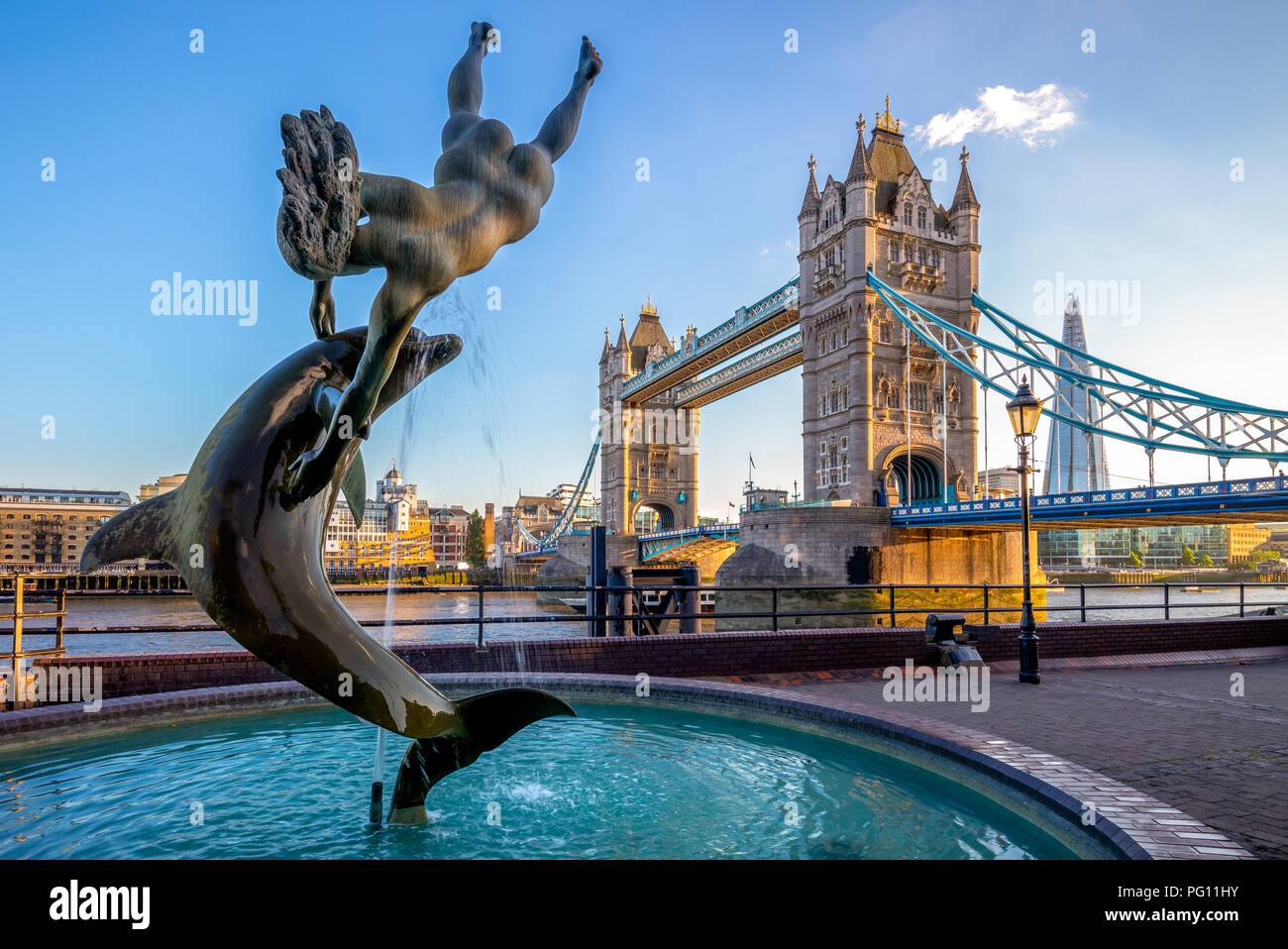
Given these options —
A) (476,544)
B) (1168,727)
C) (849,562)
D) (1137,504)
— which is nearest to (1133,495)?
(1137,504)

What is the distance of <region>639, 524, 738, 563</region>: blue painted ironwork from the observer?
39.8 m

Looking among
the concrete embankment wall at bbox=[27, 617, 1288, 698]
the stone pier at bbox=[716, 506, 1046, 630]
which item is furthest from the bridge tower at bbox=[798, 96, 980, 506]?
the concrete embankment wall at bbox=[27, 617, 1288, 698]

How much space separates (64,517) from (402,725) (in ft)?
265

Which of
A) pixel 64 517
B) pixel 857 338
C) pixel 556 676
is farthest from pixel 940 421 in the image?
pixel 64 517

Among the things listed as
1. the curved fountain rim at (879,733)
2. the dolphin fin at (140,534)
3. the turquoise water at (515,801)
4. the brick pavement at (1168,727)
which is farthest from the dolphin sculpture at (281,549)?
the brick pavement at (1168,727)

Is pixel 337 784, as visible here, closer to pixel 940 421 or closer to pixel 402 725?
pixel 402 725

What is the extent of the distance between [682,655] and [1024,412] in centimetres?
492

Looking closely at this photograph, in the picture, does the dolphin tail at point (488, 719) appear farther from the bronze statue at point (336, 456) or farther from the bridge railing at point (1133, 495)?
the bridge railing at point (1133, 495)

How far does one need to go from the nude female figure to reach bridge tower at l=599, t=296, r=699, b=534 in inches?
2606

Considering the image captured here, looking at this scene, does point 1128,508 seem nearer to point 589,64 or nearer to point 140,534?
point 589,64

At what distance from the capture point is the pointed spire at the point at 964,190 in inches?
1714

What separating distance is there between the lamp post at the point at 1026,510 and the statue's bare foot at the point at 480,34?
7247 millimetres

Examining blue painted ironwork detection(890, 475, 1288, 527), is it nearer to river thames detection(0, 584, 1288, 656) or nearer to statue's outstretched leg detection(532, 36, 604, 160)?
river thames detection(0, 584, 1288, 656)
